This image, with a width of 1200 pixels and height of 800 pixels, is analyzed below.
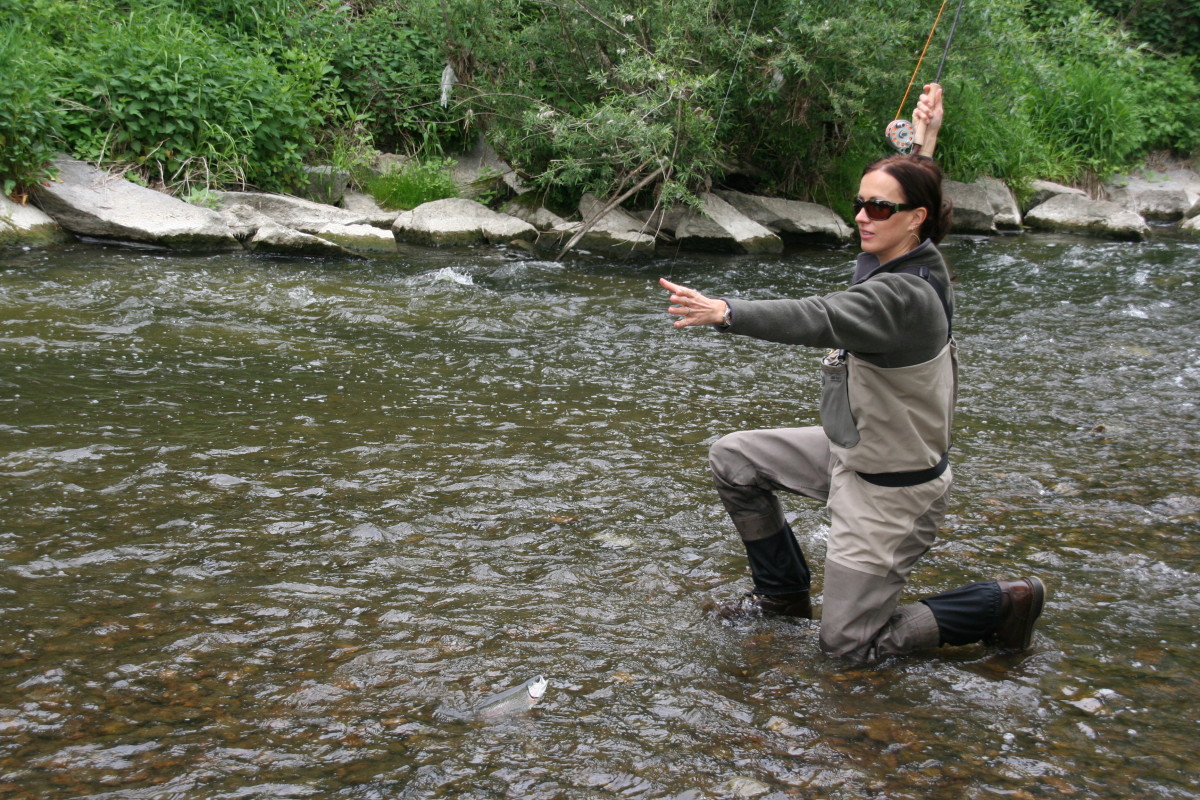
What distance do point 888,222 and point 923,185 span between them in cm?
16

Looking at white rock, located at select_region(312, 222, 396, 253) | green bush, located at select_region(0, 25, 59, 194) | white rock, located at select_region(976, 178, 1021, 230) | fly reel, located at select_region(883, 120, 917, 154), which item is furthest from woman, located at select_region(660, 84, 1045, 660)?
white rock, located at select_region(976, 178, 1021, 230)

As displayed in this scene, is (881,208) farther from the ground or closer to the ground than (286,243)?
farther from the ground

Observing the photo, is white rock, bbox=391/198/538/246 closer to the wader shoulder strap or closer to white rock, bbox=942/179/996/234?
white rock, bbox=942/179/996/234

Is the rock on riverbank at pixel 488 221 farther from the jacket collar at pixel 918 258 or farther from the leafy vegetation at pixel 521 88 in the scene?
the jacket collar at pixel 918 258

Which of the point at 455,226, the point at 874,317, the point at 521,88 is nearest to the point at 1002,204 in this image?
the point at 521,88

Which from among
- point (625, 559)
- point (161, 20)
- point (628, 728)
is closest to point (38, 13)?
point (161, 20)

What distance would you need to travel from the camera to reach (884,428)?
3.13 metres

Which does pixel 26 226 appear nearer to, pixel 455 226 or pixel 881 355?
pixel 455 226

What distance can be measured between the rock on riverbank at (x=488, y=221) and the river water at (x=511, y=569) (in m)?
2.46

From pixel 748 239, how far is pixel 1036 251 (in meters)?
3.77

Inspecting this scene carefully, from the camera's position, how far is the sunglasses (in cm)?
309

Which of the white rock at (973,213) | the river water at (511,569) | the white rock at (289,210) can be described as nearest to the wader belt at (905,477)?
the river water at (511,569)

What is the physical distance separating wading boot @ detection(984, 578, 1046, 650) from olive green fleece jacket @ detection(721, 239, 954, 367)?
96 cm

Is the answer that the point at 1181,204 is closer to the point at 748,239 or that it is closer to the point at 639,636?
the point at 748,239
